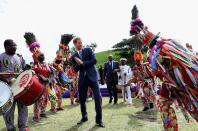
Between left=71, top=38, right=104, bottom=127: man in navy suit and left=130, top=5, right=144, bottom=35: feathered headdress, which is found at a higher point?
left=130, top=5, right=144, bottom=35: feathered headdress

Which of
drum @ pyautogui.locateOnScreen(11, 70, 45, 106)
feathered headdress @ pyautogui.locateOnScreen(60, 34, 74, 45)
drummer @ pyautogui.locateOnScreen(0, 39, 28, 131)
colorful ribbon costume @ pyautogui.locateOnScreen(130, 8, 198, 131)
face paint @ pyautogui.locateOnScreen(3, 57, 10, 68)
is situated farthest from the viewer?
feathered headdress @ pyautogui.locateOnScreen(60, 34, 74, 45)

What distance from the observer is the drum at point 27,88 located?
15.5ft

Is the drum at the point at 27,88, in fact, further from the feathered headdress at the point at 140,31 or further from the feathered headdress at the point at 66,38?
the feathered headdress at the point at 66,38

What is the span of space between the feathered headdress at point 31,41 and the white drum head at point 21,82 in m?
2.88

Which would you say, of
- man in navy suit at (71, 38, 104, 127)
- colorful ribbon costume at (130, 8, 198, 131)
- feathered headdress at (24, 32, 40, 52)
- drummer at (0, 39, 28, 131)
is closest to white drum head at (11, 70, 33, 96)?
drummer at (0, 39, 28, 131)

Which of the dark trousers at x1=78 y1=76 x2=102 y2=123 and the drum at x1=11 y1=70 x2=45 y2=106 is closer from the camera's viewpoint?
the drum at x1=11 y1=70 x2=45 y2=106

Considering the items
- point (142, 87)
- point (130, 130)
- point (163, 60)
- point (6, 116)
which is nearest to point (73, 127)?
point (130, 130)

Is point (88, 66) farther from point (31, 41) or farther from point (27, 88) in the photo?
point (31, 41)

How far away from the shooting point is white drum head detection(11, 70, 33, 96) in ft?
15.5

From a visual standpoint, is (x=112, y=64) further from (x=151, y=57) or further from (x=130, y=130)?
(x=151, y=57)

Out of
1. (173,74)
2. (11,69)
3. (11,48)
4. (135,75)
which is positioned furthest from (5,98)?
(135,75)

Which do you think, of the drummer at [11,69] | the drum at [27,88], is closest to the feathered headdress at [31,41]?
the drummer at [11,69]

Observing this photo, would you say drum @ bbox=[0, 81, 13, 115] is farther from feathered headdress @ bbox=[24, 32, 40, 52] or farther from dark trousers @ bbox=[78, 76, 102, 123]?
feathered headdress @ bbox=[24, 32, 40, 52]

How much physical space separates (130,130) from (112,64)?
5.61 m
